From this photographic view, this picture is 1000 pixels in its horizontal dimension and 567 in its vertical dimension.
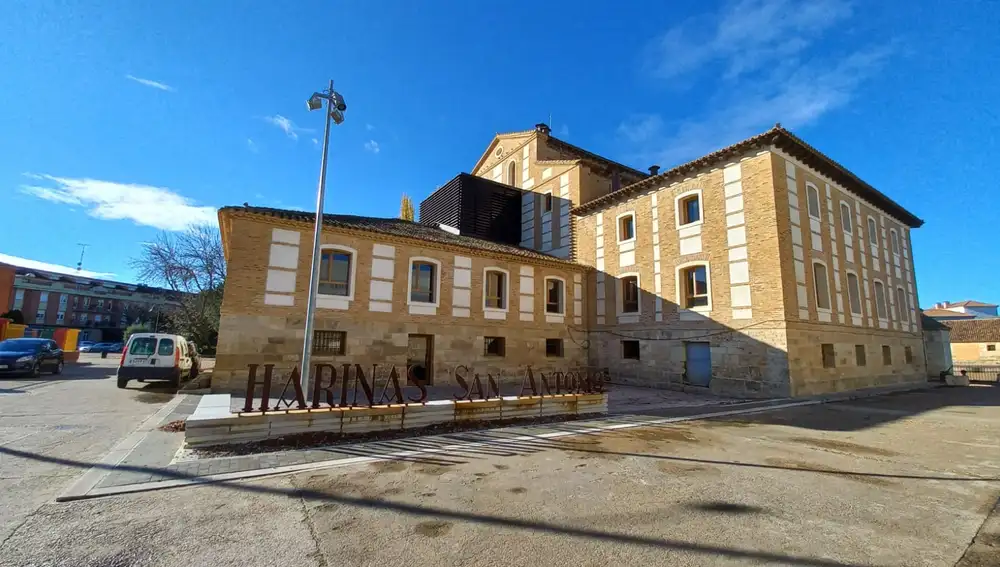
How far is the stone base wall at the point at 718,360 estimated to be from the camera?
41.3 ft

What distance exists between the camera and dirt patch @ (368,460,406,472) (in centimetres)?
481

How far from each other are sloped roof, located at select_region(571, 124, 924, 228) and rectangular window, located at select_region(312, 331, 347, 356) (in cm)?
1226

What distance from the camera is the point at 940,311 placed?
61188 millimetres

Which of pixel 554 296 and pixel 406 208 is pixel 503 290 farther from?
pixel 406 208

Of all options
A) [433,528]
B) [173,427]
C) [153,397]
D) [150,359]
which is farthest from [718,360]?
[150,359]

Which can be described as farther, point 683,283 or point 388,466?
point 683,283

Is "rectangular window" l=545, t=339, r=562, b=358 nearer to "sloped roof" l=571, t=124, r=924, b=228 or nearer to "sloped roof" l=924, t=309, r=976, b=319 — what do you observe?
"sloped roof" l=571, t=124, r=924, b=228

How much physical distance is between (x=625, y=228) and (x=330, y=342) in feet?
41.7

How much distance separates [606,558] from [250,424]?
501 centimetres

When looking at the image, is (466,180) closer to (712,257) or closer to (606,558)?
(712,257)

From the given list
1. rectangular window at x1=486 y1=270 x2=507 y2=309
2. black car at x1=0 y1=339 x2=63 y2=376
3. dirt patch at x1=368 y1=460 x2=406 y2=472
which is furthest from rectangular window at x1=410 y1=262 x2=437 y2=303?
black car at x1=0 y1=339 x2=63 y2=376

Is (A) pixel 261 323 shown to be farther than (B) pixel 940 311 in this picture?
No

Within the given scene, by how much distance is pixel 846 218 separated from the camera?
1692cm

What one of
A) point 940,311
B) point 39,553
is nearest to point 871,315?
point 39,553
